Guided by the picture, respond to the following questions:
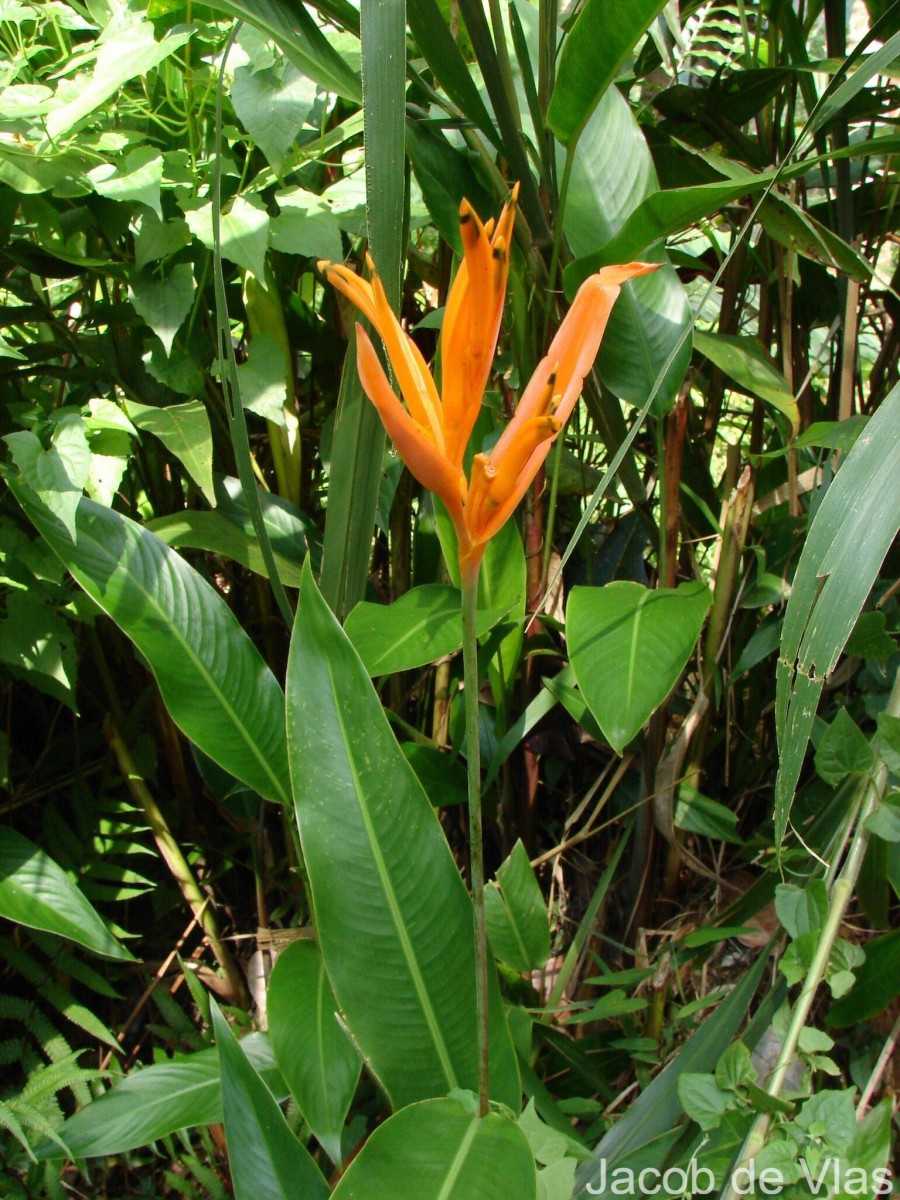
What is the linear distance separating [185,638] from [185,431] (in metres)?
0.18

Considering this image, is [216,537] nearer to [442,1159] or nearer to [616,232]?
[616,232]

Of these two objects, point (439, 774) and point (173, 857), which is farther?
point (173, 857)

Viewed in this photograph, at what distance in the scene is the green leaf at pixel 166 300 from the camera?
818 millimetres

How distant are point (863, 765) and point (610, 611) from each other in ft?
0.68

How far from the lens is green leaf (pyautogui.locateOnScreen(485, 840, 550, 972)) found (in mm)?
790

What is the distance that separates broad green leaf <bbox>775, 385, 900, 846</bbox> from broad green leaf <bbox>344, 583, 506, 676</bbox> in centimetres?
30

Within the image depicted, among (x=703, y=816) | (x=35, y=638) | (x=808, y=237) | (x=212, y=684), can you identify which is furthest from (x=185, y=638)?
(x=808, y=237)

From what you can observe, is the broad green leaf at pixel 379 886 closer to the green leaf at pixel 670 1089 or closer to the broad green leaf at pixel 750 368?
Answer: the green leaf at pixel 670 1089

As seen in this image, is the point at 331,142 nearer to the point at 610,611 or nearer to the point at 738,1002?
the point at 610,611

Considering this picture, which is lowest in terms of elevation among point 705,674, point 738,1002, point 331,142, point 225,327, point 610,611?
point 738,1002

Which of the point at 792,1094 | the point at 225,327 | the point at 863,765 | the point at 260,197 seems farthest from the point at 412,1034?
→ the point at 260,197

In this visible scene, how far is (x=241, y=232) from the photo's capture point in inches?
30.8

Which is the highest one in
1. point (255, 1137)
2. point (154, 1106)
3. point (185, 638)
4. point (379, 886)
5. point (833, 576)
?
point (833, 576)

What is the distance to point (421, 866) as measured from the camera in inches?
25.8
